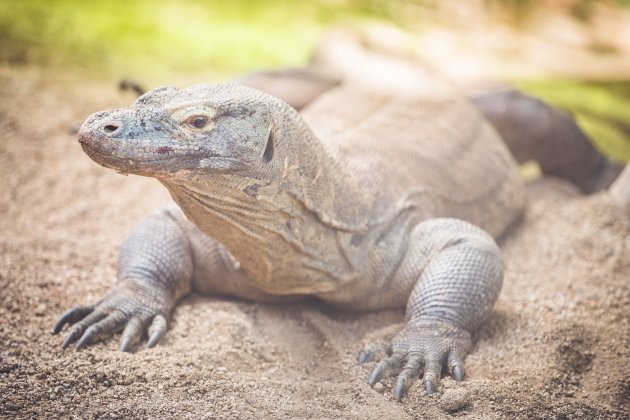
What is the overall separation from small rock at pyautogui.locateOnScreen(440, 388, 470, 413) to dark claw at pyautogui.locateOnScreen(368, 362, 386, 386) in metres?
0.30

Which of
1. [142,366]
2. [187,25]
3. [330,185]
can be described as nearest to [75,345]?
[142,366]

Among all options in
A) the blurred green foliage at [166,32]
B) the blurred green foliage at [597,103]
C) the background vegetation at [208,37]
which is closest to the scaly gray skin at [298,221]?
the blurred green foliage at [597,103]

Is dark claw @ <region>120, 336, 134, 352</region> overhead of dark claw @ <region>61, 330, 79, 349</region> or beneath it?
beneath

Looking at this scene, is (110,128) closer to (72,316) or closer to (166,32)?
(72,316)

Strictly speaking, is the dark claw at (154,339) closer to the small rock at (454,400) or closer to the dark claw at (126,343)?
the dark claw at (126,343)

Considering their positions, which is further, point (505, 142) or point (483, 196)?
point (505, 142)

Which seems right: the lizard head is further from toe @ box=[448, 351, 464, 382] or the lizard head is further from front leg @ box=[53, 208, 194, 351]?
toe @ box=[448, 351, 464, 382]

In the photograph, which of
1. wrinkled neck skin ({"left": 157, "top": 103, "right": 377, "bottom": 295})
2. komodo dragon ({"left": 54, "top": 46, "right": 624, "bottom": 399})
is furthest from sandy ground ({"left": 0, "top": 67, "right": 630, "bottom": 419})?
wrinkled neck skin ({"left": 157, "top": 103, "right": 377, "bottom": 295})

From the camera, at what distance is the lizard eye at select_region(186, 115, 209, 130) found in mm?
2791

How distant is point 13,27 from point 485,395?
19.8ft

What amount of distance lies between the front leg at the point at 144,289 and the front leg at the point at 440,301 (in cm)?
109

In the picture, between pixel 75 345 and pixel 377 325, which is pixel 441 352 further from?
pixel 75 345

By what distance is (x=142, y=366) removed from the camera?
304 centimetres

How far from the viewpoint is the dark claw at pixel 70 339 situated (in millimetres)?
3216
